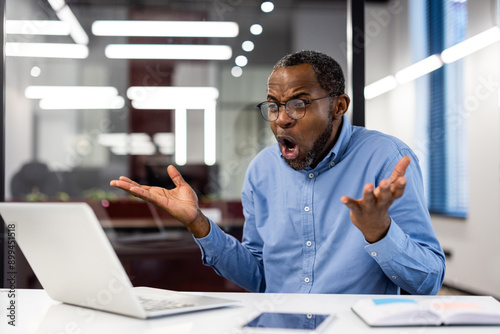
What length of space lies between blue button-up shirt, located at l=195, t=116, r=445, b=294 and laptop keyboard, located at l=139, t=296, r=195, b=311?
0.41 meters

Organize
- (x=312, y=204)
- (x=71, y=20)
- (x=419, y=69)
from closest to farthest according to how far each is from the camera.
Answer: (x=312, y=204), (x=71, y=20), (x=419, y=69)

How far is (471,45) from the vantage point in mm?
4410

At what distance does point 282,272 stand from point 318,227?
188mm

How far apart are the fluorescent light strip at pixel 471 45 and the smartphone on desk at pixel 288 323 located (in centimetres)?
373

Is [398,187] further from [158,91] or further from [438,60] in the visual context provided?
[438,60]

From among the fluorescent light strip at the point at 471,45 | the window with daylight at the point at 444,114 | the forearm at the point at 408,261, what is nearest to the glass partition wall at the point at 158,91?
the fluorescent light strip at the point at 471,45

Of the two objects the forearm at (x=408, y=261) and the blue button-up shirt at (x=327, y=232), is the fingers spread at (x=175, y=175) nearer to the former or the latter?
the blue button-up shirt at (x=327, y=232)

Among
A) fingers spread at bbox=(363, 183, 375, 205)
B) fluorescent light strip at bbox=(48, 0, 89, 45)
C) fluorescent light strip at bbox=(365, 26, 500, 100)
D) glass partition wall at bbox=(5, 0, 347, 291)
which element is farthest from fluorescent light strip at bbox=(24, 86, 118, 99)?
fingers spread at bbox=(363, 183, 375, 205)

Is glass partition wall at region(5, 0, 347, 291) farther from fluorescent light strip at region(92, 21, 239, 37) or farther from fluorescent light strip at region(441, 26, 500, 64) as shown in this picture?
fluorescent light strip at region(441, 26, 500, 64)

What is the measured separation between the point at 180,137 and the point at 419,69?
2.93 m

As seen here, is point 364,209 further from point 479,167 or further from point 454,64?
point 454,64

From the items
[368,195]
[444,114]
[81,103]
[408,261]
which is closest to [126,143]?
[81,103]

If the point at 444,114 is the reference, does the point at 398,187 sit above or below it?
below

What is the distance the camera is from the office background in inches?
134
